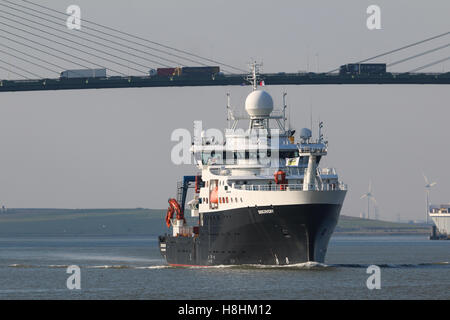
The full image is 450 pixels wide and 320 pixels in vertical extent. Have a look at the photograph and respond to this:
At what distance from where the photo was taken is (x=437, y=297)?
4681 centimetres

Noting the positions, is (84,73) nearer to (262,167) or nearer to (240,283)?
(262,167)

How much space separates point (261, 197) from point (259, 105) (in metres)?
10.2

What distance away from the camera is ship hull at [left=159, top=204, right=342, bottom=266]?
55.3m

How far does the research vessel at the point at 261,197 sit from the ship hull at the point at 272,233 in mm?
54

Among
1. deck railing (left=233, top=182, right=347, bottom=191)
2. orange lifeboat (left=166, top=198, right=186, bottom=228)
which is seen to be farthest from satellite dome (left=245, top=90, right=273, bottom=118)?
orange lifeboat (left=166, top=198, right=186, bottom=228)

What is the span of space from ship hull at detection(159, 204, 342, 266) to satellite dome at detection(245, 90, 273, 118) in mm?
7894

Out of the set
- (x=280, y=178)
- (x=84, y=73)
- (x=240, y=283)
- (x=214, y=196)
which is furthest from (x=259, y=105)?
(x=84, y=73)

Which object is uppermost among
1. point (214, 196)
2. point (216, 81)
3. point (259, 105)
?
point (216, 81)

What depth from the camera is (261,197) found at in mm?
56281

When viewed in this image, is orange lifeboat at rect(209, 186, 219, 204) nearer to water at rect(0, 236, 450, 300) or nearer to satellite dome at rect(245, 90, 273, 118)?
water at rect(0, 236, 450, 300)

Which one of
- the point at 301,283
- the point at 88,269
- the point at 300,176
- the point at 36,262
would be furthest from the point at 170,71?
the point at 301,283

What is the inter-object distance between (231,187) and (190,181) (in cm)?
1508

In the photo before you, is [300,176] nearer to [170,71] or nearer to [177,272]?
[177,272]

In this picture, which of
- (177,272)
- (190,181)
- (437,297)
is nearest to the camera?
(437,297)
